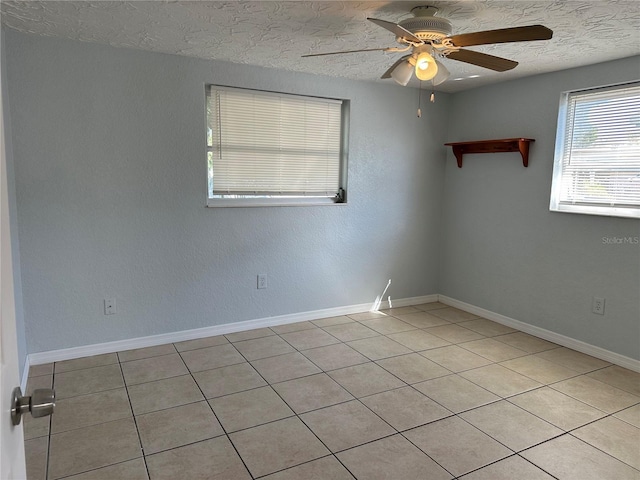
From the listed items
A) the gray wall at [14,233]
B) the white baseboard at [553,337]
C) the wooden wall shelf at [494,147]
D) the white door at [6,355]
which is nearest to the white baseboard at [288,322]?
the white baseboard at [553,337]

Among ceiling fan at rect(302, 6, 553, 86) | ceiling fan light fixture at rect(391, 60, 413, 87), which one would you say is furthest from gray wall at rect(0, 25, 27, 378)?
ceiling fan light fixture at rect(391, 60, 413, 87)

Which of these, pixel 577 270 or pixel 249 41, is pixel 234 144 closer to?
pixel 249 41

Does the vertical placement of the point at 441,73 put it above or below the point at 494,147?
above

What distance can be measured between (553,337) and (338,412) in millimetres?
2224

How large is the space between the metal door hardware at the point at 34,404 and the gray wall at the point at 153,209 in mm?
2531

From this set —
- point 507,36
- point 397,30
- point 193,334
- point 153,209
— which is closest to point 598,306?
point 507,36

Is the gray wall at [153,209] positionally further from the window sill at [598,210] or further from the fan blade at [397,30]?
the fan blade at [397,30]

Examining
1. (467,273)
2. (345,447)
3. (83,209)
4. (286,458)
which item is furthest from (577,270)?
(83,209)

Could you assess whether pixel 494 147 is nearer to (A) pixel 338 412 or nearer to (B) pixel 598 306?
(B) pixel 598 306

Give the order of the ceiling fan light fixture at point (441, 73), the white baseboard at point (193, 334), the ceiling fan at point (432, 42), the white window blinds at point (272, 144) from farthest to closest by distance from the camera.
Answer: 1. the white window blinds at point (272, 144)
2. the white baseboard at point (193, 334)
3. the ceiling fan light fixture at point (441, 73)
4. the ceiling fan at point (432, 42)

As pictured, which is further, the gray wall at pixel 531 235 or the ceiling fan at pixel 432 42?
the gray wall at pixel 531 235

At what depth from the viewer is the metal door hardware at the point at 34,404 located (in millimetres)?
799

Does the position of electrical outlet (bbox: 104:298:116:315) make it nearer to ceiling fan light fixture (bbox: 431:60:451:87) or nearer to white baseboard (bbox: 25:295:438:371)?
white baseboard (bbox: 25:295:438:371)

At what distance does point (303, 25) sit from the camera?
251cm
